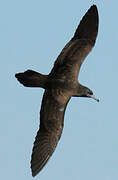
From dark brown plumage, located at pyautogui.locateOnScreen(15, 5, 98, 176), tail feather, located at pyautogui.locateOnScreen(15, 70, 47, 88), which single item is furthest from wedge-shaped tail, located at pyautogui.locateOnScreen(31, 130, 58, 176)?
tail feather, located at pyautogui.locateOnScreen(15, 70, 47, 88)

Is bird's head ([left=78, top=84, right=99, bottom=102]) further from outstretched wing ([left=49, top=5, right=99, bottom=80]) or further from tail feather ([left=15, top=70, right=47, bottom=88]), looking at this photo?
tail feather ([left=15, top=70, right=47, bottom=88])

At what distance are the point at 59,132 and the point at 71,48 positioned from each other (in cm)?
248

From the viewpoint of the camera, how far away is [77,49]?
17.2m

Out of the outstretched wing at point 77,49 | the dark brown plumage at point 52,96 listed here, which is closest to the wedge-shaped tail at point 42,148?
the dark brown plumage at point 52,96

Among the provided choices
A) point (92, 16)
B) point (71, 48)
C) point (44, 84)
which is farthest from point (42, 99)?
point (92, 16)

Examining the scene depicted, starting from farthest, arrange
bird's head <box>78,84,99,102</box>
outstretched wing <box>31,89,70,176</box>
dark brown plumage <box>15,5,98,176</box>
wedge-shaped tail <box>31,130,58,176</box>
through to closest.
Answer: bird's head <box>78,84,99,102</box>, outstretched wing <box>31,89,70,176</box>, dark brown plumage <box>15,5,98,176</box>, wedge-shaped tail <box>31,130,58,176</box>

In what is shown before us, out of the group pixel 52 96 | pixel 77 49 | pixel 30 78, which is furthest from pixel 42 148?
pixel 77 49

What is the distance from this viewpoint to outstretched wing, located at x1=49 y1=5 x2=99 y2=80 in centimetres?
1654

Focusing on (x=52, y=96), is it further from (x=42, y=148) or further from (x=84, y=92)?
(x=42, y=148)

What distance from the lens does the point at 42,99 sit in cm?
1633

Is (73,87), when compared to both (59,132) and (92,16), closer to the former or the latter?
(59,132)

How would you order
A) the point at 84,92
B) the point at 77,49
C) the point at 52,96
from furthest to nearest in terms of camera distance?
1. the point at 77,49
2. the point at 84,92
3. the point at 52,96

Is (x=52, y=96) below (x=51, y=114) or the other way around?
the other way around

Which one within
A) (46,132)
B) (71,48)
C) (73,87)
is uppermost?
(71,48)
